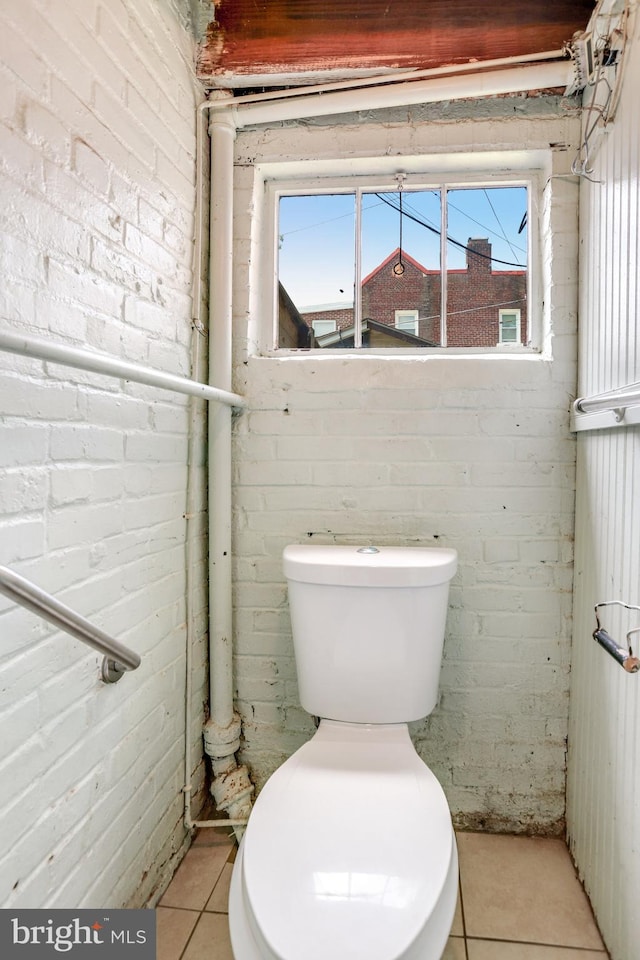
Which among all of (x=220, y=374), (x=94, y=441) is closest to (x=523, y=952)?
(x=94, y=441)

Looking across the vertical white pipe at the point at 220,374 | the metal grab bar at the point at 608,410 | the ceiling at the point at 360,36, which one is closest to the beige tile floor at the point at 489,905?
the vertical white pipe at the point at 220,374

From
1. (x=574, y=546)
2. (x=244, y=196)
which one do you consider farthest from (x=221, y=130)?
(x=574, y=546)

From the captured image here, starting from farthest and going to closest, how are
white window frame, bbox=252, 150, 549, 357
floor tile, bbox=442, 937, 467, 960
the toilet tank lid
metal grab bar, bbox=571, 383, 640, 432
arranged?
white window frame, bbox=252, 150, 549, 357, the toilet tank lid, floor tile, bbox=442, 937, 467, 960, metal grab bar, bbox=571, 383, 640, 432

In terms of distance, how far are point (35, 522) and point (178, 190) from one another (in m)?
0.93

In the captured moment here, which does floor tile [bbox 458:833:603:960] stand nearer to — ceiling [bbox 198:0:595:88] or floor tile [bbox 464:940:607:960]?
floor tile [bbox 464:940:607:960]

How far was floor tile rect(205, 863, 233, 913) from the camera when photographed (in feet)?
4.15

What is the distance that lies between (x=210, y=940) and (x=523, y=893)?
28.5 inches

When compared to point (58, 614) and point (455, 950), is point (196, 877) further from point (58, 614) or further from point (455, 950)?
point (58, 614)

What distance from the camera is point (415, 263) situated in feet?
5.40

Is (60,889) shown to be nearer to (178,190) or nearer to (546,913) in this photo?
(546,913)

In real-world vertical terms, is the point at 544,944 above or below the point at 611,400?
below

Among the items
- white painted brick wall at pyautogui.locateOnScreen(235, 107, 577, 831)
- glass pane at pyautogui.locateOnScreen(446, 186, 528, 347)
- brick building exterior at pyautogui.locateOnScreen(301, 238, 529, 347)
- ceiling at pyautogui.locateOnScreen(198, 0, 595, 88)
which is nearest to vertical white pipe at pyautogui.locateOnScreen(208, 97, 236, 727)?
Result: white painted brick wall at pyautogui.locateOnScreen(235, 107, 577, 831)

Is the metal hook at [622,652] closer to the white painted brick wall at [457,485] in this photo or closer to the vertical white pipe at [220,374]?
the white painted brick wall at [457,485]

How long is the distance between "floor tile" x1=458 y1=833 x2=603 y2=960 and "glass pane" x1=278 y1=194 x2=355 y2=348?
56.7 inches
